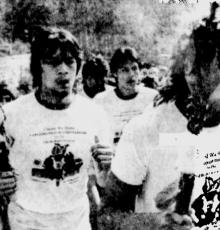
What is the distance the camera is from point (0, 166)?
258cm

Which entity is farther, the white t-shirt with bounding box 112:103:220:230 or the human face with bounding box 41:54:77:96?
the white t-shirt with bounding box 112:103:220:230

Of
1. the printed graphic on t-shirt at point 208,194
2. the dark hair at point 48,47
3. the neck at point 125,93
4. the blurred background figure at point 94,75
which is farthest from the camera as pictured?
the printed graphic on t-shirt at point 208,194

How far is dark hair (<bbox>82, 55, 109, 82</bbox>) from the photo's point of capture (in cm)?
270

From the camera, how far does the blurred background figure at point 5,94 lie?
8.41 feet

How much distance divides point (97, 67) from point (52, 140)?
1.37 feet

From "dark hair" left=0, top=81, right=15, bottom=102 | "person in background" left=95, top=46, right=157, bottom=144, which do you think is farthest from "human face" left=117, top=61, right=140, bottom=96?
"dark hair" left=0, top=81, right=15, bottom=102

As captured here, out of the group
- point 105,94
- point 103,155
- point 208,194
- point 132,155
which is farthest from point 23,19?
point 208,194

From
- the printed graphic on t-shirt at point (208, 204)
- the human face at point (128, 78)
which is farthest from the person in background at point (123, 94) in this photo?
the printed graphic on t-shirt at point (208, 204)

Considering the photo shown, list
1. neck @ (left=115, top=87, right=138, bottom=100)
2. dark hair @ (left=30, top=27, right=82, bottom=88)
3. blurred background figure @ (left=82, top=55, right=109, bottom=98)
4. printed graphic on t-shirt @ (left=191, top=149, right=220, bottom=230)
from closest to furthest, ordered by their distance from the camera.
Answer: dark hair @ (left=30, top=27, right=82, bottom=88) → blurred background figure @ (left=82, top=55, right=109, bottom=98) → neck @ (left=115, top=87, right=138, bottom=100) → printed graphic on t-shirt @ (left=191, top=149, right=220, bottom=230)

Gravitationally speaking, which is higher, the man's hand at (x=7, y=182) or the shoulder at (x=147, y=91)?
the shoulder at (x=147, y=91)

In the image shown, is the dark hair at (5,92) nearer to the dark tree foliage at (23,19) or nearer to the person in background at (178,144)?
the dark tree foliage at (23,19)

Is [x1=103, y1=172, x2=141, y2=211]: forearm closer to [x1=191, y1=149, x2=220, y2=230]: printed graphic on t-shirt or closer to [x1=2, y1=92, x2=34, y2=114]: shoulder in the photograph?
[x1=191, y1=149, x2=220, y2=230]: printed graphic on t-shirt

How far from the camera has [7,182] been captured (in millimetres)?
2594

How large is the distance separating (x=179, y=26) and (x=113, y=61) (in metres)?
0.46
